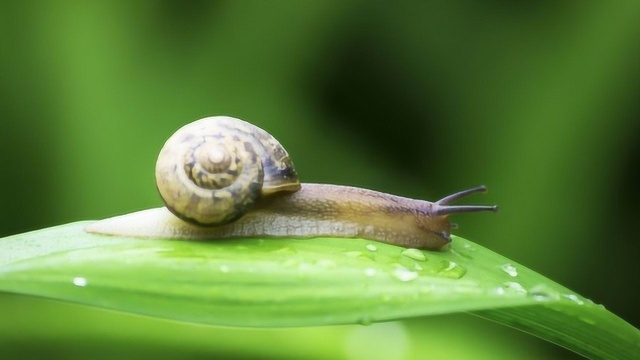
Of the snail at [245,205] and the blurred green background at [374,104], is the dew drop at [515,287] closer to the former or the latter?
the snail at [245,205]

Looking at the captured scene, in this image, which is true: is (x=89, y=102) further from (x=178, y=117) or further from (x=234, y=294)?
(x=234, y=294)

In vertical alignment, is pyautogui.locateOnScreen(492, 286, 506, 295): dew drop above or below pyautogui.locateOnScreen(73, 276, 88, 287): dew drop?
below

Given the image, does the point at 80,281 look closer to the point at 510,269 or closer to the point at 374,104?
the point at 510,269

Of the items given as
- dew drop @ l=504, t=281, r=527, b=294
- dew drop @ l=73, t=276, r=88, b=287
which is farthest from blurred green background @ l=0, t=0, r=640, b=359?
dew drop @ l=73, t=276, r=88, b=287

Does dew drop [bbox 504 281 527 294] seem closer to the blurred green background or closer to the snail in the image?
the snail

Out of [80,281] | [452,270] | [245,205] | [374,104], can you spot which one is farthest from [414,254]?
[374,104]

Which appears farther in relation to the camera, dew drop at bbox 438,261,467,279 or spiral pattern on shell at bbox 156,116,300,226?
spiral pattern on shell at bbox 156,116,300,226
